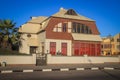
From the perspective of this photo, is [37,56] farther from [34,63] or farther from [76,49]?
[76,49]

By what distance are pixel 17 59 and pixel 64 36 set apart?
1528 centimetres

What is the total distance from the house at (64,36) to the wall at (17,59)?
35.2ft

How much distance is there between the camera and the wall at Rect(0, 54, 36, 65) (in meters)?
25.3

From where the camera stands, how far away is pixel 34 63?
26.7 meters

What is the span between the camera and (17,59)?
1016 inches

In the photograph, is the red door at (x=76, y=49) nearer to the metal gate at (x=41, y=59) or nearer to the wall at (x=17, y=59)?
the metal gate at (x=41, y=59)

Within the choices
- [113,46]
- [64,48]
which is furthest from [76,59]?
[113,46]

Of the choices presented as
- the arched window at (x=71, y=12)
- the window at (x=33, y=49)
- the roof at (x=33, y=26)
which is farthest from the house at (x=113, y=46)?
the window at (x=33, y=49)

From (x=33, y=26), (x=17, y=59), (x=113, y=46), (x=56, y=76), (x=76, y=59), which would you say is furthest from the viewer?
(x=113, y=46)

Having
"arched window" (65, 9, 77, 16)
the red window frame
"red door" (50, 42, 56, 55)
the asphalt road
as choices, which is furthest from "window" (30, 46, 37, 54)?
the asphalt road

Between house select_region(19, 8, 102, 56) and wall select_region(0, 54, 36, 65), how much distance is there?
35.2 feet

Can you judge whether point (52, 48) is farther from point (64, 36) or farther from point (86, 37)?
point (86, 37)

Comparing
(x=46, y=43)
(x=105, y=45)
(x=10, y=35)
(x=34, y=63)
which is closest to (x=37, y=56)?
(x=34, y=63)

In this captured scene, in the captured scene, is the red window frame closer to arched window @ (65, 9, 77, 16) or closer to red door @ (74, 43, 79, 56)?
red door @ (74, 43, 79, 56)
